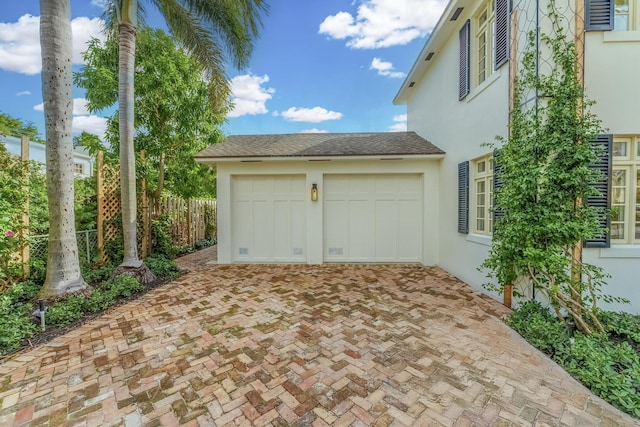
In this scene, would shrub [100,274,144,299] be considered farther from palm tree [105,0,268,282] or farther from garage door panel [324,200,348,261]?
garage door panel [324,200,348,261]

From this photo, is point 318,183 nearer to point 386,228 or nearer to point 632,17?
point 386,228

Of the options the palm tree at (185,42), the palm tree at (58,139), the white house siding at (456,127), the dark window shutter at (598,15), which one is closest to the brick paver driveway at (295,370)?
the palm tree at (58,139)

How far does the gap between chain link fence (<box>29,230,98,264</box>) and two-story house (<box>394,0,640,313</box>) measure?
8.39m

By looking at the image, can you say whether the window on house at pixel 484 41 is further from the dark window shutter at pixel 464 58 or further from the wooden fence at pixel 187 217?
the wooden fence at pixel 187 217

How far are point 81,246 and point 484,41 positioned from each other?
1010 cm

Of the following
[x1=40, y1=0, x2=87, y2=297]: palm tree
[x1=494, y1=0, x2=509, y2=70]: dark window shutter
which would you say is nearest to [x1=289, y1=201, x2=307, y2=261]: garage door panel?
[x1=40, y1=0, x2=87, y2=297]: palm tree

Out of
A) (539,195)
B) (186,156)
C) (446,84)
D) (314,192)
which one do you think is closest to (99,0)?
(186,156)

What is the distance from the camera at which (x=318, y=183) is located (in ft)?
25.4

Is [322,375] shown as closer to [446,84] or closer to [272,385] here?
[272,385]

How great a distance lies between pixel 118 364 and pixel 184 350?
667 mm

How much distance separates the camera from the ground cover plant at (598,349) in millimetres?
2428

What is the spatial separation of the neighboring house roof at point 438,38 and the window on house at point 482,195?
3346 mm

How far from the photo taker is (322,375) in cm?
278

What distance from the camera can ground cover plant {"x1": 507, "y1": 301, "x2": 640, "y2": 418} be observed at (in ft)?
7.97
